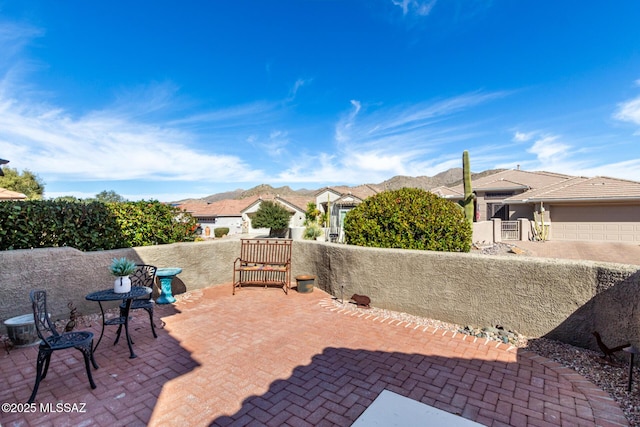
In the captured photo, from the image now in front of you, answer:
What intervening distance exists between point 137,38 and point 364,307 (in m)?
14.0

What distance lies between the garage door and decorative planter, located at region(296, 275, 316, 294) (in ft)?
62.9

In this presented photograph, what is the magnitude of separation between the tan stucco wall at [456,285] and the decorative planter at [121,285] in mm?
2077

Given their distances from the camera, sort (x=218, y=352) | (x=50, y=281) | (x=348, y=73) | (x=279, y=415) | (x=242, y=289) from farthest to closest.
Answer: (x=348, y=73)
(x=242, y=289)
(x=50, y=281)
(x=218, y=352)
(x=279, y=415)

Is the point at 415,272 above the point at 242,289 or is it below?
above

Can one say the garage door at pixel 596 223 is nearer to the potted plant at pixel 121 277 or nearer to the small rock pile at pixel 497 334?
the small rock pile at pixel 497 334

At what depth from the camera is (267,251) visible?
7977mm

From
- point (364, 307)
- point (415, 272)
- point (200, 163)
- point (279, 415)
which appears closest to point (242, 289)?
point (364, 307)

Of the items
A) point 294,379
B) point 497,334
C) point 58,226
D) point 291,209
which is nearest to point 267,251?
point 58,226

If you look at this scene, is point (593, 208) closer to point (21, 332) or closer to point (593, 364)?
point (593, 364)

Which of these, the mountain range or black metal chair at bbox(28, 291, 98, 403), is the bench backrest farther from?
the mountain range

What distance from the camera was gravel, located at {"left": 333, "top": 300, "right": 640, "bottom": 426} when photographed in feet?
9.53

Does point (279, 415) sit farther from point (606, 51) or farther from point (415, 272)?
point (606, 51)

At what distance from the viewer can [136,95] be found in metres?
13.0

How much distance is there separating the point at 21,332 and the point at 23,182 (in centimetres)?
3927
